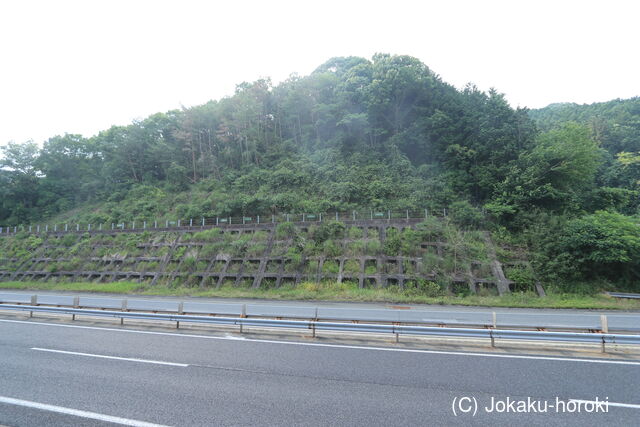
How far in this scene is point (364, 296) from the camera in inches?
648

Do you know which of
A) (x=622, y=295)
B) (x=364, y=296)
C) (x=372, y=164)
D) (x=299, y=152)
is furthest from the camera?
(x=299, y=152)

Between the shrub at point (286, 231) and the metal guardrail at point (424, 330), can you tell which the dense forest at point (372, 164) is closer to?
the shrub at point (286, 231)

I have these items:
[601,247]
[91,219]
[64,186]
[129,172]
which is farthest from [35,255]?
[601,247]

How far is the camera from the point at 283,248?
21.9 metres

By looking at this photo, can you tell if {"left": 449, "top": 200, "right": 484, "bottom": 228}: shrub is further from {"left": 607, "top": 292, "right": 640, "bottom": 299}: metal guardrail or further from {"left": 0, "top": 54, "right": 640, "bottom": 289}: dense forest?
{"left": 607, "top": 292, "right": 640, "bottom": 299}: metal guardrail

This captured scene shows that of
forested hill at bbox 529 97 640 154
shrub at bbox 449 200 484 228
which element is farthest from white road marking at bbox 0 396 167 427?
forested hill at bbox 529 97 640 154

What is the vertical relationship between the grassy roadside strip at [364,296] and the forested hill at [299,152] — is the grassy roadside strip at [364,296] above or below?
below

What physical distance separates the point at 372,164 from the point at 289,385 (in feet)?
95.3

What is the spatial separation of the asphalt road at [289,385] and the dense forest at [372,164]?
47.2 ft

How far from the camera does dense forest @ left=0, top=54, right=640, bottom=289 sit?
1992 cm

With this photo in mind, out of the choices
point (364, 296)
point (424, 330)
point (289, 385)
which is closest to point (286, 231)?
point (364, 296)

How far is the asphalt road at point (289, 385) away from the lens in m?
4.45

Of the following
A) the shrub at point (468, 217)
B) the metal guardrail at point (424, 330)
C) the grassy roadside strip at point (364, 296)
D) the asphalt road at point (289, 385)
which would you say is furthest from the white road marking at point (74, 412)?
the shrub at point (468, 217)

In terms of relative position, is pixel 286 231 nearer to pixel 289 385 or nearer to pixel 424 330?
pixel 424 330
